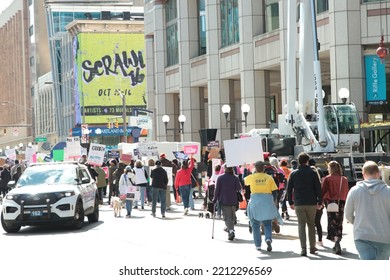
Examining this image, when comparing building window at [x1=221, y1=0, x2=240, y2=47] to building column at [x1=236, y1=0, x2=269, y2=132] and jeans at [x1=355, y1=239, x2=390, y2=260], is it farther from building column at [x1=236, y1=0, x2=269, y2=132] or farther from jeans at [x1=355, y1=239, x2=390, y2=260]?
jeans at [x1=355, y1=239, x2=390, y2=260]

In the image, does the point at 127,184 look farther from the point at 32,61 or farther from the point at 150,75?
the point at 32,61

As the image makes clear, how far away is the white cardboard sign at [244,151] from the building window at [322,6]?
24.5m

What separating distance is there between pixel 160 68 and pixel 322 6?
2566 cm

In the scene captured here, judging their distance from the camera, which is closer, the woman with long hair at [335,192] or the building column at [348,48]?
the woman with long hair at [335,192]

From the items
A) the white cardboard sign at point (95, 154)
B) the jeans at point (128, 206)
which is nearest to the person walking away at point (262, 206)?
the jeans at point (128, 206)

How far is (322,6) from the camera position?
4462cm

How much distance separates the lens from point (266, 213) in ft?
56.0

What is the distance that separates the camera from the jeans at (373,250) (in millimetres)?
9984

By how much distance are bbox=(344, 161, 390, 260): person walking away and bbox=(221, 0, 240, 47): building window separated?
45.4 metres

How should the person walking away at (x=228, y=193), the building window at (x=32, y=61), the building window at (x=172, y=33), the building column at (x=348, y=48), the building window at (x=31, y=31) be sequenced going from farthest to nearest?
the building window at (x=32, y=61)
the building window at (x=31, y=31)
the building window at (x=172, y=33)
the building column at (x=348, y=48)
the person walking away at (x=228, y=193)

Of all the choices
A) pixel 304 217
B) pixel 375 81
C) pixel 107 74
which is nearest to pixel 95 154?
pixel 375 81

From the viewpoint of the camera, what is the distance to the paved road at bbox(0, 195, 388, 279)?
14.4 meters

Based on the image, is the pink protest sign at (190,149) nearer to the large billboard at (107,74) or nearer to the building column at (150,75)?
the building column at (150,75)

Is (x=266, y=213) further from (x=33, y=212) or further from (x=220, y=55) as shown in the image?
(x=220, y=55)
